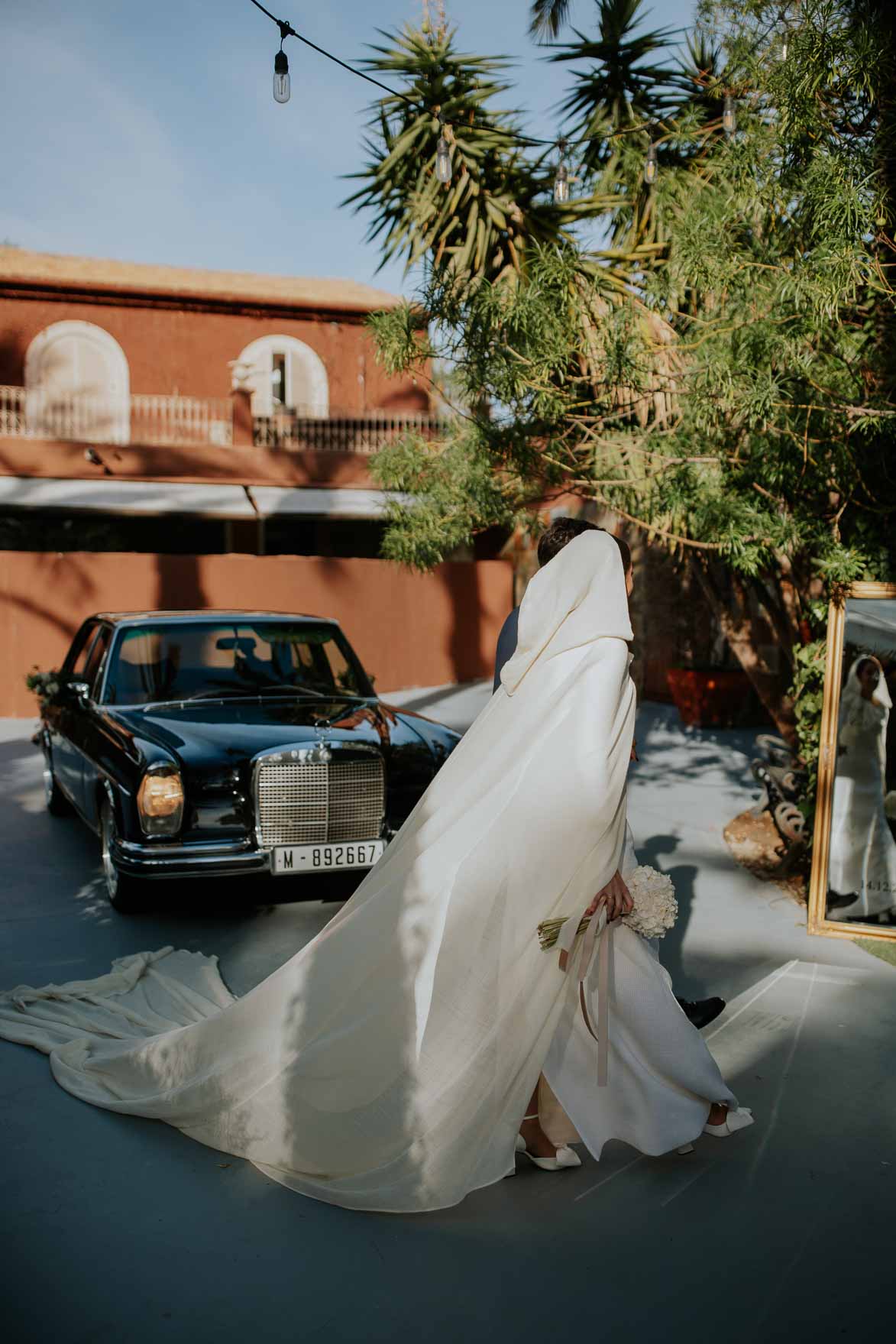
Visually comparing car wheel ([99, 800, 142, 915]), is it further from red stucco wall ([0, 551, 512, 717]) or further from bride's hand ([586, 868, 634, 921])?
red stucco wall ([0, 551, 512, 717])

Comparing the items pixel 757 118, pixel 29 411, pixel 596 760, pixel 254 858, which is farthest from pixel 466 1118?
pixel 29 411

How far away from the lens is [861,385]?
18.0 feet

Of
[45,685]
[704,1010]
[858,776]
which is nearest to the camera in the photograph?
[704,1010]

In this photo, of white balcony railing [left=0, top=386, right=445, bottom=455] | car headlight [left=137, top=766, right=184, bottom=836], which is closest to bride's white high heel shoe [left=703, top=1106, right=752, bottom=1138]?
car headlight [left=137, top=766, right=184, bottom=836]

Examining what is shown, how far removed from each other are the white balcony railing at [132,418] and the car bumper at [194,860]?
1741cm

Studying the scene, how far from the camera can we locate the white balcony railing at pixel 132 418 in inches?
857

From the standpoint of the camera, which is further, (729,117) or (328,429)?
(328,429)

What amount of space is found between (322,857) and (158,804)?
2.78ft

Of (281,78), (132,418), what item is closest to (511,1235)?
(281,78)

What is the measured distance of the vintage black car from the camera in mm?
5438

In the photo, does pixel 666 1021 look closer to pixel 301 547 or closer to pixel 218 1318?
pixel 218 1318

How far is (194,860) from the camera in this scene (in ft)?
17.7

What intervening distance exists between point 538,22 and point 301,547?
14.6m

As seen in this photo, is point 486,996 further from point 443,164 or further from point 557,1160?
point 443,164
